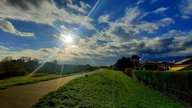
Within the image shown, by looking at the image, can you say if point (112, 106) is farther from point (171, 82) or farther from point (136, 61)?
point (136, 61)

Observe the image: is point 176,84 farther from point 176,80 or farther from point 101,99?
point 101,99

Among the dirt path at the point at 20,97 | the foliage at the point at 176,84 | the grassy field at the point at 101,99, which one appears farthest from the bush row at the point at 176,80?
the dirt path at the point at 20,97

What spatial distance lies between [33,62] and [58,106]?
71688 mm

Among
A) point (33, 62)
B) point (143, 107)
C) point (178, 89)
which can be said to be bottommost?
point (143, 107)

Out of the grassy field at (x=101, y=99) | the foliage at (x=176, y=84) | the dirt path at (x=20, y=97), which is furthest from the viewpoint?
the foliage at (x=176, y=84)

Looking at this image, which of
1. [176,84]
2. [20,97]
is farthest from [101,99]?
[176,84]

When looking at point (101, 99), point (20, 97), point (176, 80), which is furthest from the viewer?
point (176, 80)

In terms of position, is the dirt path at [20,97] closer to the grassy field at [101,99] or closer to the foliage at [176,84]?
the grassy field at [101,99]

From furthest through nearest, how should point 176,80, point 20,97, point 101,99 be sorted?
point 176,80 → point 101,99 → point 20,97

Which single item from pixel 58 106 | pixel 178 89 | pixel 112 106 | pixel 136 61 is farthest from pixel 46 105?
pixel 136 61

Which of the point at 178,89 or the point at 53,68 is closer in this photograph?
the point at 178,89

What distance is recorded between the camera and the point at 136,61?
401ft

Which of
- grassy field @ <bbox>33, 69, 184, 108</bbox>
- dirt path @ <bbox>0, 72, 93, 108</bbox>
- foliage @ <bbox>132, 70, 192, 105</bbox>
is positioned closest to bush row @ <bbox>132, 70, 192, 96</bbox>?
foliage @ <bbox>132, 70, 192, 105</bbox>

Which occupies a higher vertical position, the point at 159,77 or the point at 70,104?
the point at 159,77
